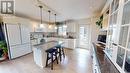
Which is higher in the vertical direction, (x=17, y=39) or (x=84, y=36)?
(x=84, y=36)

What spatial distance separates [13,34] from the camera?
13.9 feet

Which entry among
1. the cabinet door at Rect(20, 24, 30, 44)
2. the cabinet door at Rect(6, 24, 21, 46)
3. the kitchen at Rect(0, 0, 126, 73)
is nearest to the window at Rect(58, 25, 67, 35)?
the kitchen at Rect(0, 0, 126, 73)

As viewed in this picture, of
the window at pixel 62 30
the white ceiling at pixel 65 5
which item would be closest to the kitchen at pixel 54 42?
the white ceiling at pixel 65 5

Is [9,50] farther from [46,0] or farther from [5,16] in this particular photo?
[46,0]

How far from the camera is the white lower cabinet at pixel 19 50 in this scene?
426 cm

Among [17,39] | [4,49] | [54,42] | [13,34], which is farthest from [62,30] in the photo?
[4,49]

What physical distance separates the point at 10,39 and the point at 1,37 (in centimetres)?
69

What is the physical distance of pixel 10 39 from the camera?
4121mm

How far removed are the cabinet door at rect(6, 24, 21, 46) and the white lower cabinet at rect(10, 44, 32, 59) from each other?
0.26 m

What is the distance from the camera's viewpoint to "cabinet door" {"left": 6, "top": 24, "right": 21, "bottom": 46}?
4.06 meters

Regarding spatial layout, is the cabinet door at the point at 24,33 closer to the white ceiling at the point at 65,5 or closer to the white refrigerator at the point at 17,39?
the white refrigerator at the point at 17,39

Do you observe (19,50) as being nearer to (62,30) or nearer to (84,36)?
(62,30)

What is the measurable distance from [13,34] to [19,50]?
0.98m

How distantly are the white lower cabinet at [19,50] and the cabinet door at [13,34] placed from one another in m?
0.26
